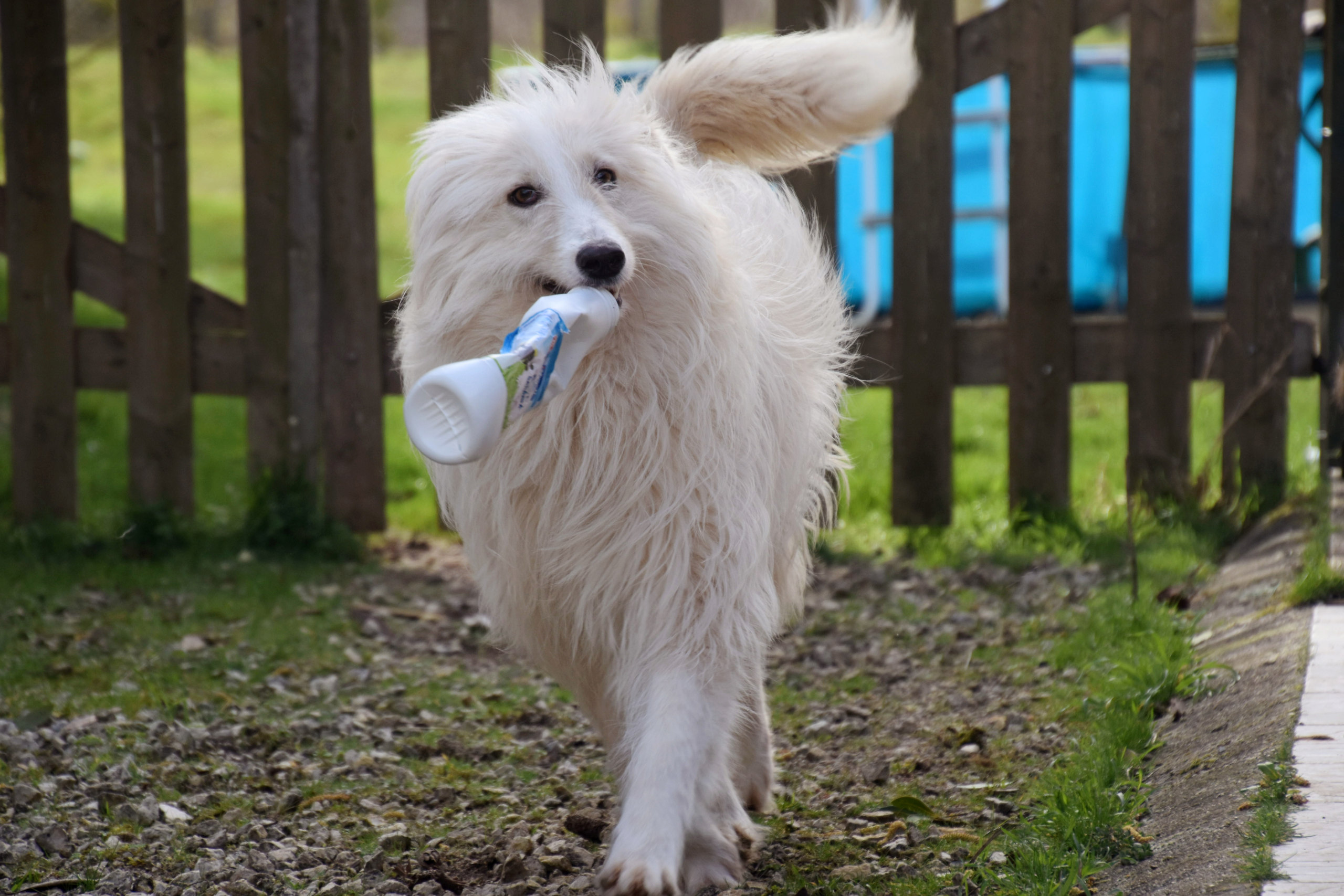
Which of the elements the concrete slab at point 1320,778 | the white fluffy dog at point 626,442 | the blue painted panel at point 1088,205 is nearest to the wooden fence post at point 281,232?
the white fluffy dog at point 626,442

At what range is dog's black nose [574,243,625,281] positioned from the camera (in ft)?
8.52

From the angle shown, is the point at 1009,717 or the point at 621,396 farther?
the point at 1009,717

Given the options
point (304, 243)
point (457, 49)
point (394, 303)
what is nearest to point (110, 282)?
point (304, 243)

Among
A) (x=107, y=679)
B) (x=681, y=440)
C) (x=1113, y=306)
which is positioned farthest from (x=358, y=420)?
(x=1113, y=306)

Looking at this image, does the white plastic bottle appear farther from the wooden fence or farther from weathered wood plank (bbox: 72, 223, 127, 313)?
weathered wood plank (bbox: 72, 223, 127, 313)

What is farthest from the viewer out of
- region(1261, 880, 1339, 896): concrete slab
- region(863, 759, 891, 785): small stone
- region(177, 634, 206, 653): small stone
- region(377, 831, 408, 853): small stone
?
region(177, 634, 206, 653): small stone

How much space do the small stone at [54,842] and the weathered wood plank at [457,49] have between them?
3.10m

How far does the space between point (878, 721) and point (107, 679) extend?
228 cm

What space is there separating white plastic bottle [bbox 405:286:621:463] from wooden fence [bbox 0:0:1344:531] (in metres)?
2.91

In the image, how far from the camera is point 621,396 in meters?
2.83

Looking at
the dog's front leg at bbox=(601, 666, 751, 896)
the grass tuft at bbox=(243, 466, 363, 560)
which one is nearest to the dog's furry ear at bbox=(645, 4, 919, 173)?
the dog's front leg at bbox=(601, 666, 751, 896)

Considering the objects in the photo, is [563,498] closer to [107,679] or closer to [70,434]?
[107,679]

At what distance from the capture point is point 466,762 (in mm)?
3633

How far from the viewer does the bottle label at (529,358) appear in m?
2.44
